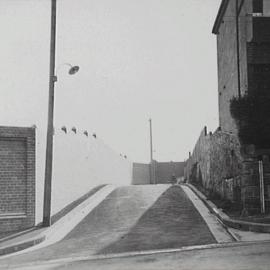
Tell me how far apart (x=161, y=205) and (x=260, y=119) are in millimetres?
5074

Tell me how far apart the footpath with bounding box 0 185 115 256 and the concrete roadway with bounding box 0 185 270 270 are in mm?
353

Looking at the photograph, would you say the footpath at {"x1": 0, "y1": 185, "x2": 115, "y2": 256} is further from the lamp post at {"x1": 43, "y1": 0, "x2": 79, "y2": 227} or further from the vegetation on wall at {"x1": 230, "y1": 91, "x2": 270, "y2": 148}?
the vegetation on wall at {"x1": 230, "y1": 91, "x2": 270, "y2": 148}

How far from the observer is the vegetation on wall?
620 inches

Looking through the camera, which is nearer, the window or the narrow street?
the narrow street

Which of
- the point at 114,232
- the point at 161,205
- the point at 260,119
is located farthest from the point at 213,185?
the point at 114,232

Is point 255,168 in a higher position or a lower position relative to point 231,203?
higher

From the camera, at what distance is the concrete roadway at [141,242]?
9.49 m

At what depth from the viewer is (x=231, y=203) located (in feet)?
54.3

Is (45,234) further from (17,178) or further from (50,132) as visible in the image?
(50,132)

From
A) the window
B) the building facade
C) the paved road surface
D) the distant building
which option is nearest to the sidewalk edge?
the building facade

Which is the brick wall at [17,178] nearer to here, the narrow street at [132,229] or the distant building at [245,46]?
the narrow street at [132,229]

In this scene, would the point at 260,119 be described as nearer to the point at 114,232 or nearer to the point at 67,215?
the point at 114,232

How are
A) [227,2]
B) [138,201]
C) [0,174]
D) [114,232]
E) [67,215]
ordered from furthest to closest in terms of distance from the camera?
[227,2] < [138,201] < [67,215] < [0,174] < [114,232]

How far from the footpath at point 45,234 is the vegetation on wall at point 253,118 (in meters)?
6.24
